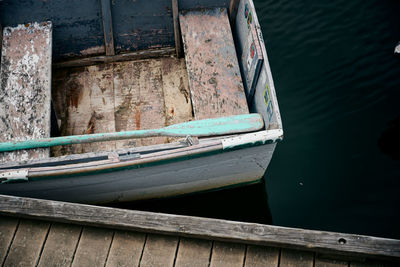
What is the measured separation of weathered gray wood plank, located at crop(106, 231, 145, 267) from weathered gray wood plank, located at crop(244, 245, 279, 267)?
614 mm

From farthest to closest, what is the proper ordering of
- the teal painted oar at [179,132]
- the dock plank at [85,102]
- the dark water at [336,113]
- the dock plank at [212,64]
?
the dark water at [336,113] < the dock plank at [85,102] < the dock plank at [212,64] < the teal painted oar at [179,132]

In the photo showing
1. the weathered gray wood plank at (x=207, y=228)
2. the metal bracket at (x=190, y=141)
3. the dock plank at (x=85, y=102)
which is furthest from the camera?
the dock plank at (x=85, y=102)

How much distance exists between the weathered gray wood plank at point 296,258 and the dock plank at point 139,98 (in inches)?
63.6

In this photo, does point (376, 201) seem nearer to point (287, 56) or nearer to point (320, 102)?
point (320, 102)

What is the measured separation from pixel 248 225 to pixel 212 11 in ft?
→ 7.59

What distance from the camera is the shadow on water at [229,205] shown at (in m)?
3.60

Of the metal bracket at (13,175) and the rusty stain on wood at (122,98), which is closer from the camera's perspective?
the metal bracket at (13,175)

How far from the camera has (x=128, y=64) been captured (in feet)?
12.8

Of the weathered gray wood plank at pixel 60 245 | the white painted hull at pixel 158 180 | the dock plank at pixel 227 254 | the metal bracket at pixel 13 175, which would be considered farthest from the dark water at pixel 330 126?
the dock plank at pixel 227 254

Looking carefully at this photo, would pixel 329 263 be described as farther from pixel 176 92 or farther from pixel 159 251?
pixel 176 92

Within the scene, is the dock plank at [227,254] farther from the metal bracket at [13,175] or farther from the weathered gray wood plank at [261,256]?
the metal bracket at [13,175]

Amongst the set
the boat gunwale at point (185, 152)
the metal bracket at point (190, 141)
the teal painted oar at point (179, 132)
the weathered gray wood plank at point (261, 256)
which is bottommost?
the weathered gray wood plank at point (261, 256)

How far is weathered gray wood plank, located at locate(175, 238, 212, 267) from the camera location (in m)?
2.15

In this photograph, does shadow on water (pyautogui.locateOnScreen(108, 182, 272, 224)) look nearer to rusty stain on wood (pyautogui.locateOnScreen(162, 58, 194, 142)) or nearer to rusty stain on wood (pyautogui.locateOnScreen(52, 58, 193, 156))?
rusty stain on wood (pyautogui.locateOnScreen(52, 58, 193, 156))
